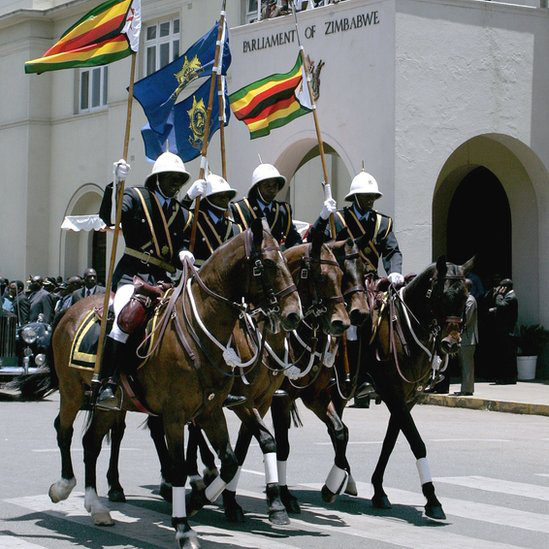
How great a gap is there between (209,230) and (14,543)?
10.1ft

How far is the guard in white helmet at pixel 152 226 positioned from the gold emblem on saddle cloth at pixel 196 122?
3147 mm

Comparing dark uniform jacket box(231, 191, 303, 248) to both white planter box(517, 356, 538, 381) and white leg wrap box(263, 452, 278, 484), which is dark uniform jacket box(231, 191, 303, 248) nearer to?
white leg wrap box(263, 452, 278, 484)

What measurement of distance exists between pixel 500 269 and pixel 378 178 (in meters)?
4.36

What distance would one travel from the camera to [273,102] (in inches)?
523

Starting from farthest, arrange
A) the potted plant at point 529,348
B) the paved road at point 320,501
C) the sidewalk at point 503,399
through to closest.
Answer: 1. the potted plant at point 529,348
2. the sidewalk at point 503,399
3. the paved road at point 320,501

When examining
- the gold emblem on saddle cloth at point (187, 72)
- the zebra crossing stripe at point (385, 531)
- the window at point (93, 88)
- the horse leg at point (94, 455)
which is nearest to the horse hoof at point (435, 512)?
the zebra crossing stripe at point (385, 531)

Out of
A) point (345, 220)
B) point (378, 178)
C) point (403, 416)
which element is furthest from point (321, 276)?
point (378, 178)

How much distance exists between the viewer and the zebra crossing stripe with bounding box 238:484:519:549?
838cm

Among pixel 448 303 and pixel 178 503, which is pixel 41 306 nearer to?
pixel 448 303

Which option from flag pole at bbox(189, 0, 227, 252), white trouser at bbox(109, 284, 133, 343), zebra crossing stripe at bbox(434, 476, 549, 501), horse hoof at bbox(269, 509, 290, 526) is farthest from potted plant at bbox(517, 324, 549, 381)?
white trouser at bbox(109, 284, 133, 343)

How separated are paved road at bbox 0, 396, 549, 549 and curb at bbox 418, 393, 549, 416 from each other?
257cm

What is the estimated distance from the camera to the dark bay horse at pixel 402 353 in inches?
385

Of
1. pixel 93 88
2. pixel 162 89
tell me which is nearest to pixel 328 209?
pixel 162 89

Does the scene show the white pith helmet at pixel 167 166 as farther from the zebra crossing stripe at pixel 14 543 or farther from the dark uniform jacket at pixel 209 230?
the zebra crossing stripe at pixel 14 543
